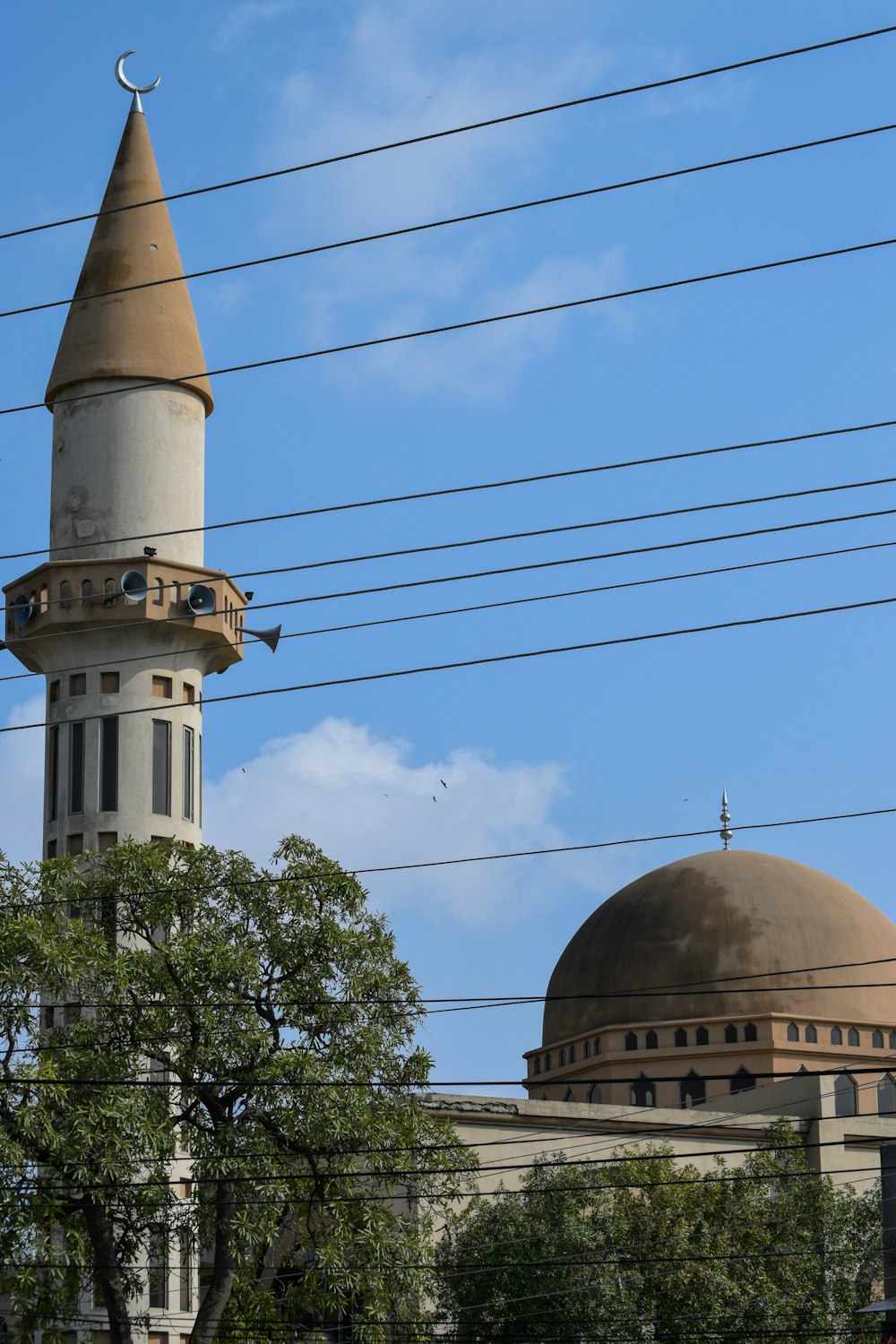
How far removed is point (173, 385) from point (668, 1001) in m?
20.7

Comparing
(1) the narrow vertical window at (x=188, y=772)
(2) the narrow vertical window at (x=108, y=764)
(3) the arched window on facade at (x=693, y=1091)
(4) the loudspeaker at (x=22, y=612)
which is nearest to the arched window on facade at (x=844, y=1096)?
(3) the arched window on facade at (x=693, y=1091)

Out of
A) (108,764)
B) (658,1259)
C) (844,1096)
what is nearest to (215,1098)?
(658,1259)

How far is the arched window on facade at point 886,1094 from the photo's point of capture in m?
46.8

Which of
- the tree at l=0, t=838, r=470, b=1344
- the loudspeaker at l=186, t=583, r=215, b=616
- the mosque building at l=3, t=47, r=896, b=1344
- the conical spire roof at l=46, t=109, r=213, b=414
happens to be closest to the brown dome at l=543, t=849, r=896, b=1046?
the mosque building at l=3, t=47, r=896, b=1344

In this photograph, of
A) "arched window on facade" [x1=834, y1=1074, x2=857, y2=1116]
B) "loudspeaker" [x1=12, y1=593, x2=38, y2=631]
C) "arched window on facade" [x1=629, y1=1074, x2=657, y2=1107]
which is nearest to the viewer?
"loudspeaker" [x1=12, y1=593, x2=38, y2=631]

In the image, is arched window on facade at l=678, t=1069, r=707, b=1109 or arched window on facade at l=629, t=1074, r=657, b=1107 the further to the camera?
arched window on facade at l=629, t=1074, r=657, b=1107

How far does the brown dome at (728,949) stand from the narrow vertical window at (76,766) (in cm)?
1746

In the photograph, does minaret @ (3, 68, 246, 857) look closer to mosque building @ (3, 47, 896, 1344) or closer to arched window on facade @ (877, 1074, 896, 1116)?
mosque building @ (3, 47, 896, 1344)

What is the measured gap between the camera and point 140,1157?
22.3 m

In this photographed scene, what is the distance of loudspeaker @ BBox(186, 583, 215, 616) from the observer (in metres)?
33.7

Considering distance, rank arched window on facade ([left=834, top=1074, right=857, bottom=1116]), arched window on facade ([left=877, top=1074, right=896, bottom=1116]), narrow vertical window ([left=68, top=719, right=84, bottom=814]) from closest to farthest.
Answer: narrow vertical window ([left=68, top=719, right=84, bottom=814])
arched window on facade ([left=834, top=1074, right=857, bottom=1116])
arched window on facade ([left=877, top=1074, right=896, bottom=1116])

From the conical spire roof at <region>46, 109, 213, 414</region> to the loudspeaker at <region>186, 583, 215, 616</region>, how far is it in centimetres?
337

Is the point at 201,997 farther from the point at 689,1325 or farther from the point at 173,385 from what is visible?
the point at 173,385

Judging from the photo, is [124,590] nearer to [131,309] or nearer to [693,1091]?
[131,309]
